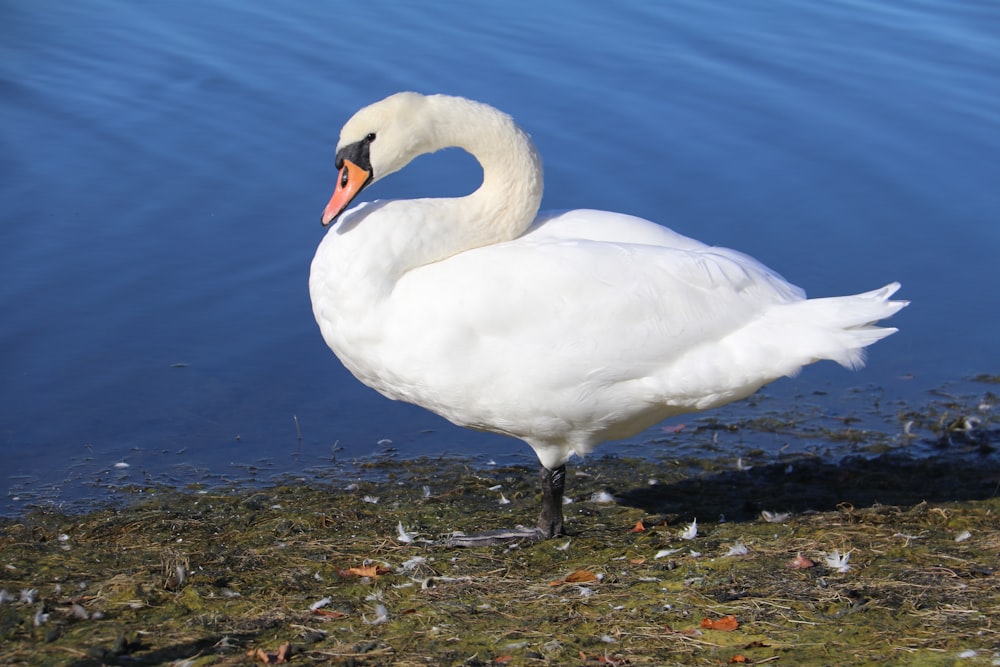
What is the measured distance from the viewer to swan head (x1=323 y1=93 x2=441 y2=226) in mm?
5586

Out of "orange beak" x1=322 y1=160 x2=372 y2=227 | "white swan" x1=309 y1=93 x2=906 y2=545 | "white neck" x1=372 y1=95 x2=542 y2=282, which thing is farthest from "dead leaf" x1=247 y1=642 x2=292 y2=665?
"orange beak" x1=322 y1=160 x2=372 y2=227

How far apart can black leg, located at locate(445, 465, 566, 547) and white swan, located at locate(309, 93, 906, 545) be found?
211 mm

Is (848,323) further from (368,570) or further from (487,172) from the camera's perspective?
(368,570)

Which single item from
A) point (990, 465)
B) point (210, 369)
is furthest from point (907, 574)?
point (210, 369)

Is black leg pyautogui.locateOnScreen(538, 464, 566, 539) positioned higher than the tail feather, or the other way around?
the tail feather

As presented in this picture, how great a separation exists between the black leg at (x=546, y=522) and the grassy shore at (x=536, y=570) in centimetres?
9

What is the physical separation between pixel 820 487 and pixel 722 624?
94.9 inches

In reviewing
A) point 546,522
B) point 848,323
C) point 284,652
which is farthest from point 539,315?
point 284,652

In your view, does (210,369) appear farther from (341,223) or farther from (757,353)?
(757,353)

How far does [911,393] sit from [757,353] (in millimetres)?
3017

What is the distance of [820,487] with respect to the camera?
659 centimetres

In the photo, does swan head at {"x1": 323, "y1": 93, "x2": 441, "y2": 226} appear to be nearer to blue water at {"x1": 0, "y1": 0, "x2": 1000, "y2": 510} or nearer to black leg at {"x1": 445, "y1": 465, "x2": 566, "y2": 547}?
black leg at {"x1": 445, "y1": 465, "x2": 566, "y2": 547}

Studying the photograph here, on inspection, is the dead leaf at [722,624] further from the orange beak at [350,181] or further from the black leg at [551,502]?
the orange beak at [350,181]

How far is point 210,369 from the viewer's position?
312 inches
